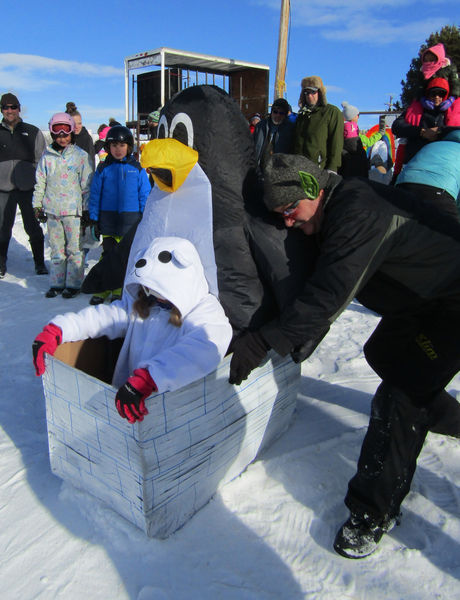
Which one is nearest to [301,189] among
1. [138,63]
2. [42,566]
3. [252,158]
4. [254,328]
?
[252,158]

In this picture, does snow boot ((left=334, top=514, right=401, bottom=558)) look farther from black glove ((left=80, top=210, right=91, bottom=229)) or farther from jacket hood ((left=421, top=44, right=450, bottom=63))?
black glove ((left=80, top=210, right=91, bottom=229))

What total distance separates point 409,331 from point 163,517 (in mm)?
1202

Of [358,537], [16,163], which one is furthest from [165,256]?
[16,163]

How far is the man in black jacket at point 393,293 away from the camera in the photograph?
1.67m

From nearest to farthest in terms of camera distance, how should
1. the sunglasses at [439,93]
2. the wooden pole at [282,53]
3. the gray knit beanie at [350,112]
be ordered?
the sunglasses at [439,93] < the gray knit beanie at [350,112] < the wooden pole at [282,53]

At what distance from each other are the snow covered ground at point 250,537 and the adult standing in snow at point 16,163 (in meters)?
3.48

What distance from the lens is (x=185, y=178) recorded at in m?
2.03

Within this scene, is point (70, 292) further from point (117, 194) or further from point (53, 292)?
point (117, 194)

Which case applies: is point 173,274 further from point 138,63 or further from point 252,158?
point 138,63

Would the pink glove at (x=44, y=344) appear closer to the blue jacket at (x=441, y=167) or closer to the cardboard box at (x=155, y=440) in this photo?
the cardboard box at (x=155, y=440)

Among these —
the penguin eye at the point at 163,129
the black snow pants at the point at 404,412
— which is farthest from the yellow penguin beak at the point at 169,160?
the black snow pants at the point at 404,412

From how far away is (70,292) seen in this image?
16.0 feet

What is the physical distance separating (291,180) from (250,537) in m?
1.35

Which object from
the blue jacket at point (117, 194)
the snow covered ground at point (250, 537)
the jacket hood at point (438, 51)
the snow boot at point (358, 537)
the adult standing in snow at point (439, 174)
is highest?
the jacket hood at point (438, 51)
